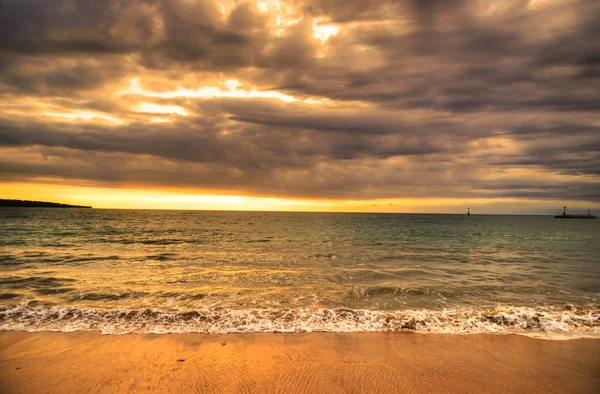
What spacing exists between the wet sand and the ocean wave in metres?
0.54

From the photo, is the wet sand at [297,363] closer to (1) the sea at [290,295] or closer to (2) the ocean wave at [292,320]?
(2) the ocean wave at [292,320]

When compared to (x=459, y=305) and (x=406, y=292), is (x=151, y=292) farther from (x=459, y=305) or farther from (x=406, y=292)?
(x=459, y=305)

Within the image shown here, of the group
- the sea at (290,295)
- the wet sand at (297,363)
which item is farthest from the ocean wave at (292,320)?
the wet sand at (297,363)

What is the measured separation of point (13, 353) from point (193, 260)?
50.7 ft

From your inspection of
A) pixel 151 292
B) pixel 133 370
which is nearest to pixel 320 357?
pixel 133 370

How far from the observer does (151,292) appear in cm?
1343

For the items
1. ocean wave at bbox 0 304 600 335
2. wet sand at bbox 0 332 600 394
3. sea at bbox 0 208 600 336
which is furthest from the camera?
sea at bbox 0 208 600 336

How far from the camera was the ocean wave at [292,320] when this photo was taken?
930cm

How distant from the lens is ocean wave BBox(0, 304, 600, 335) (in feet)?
30.5

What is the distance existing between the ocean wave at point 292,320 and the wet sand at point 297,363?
54cm

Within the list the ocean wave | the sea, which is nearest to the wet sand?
the ocean wave

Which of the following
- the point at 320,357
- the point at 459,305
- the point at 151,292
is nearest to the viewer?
the point at 320,357

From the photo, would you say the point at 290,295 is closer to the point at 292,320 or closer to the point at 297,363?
the point at 292,320

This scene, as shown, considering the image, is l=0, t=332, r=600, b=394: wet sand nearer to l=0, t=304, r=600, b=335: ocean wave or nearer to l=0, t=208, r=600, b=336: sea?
l=0, t=304, r=600, b=335: ocean wave
